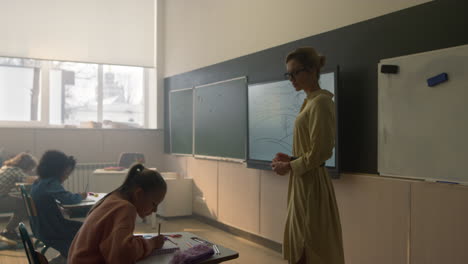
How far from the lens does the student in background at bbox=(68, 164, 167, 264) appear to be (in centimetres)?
151

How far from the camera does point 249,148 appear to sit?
15.5ft

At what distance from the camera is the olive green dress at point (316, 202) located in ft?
5.79

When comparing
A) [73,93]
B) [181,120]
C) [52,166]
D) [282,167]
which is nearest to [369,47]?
[282,167]

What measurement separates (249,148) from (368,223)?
1.78 m

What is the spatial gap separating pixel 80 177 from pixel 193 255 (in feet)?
17.1

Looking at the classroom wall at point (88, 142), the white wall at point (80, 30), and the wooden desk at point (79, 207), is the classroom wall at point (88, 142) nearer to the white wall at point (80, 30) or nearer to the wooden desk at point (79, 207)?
the white wall at point (80, 30)

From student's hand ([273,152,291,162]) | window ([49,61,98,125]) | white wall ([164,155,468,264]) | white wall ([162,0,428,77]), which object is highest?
white wall ([162,0,428,77])

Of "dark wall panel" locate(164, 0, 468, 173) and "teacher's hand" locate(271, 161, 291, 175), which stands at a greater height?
"dark wall panel" locate(164, 0, 468, 173)

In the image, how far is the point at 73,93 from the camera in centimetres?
668

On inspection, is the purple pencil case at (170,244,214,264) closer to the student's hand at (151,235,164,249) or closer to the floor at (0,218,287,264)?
the student's hand at (151,235,164,249)

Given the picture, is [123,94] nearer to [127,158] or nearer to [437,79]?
[127,158]

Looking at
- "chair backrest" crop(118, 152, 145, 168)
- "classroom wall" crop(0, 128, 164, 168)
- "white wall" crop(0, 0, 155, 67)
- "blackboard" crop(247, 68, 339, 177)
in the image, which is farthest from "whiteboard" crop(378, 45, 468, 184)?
"white wall" crop(0, 0, 155, 67)

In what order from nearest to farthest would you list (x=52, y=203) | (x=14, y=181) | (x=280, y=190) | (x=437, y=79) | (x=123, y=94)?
(x=437, y=79) → (x=52, y=203) → (x=280, y=190) → (x=14, y=181) → (x=123, y=94)

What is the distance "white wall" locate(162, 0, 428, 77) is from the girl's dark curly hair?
8.20ft
